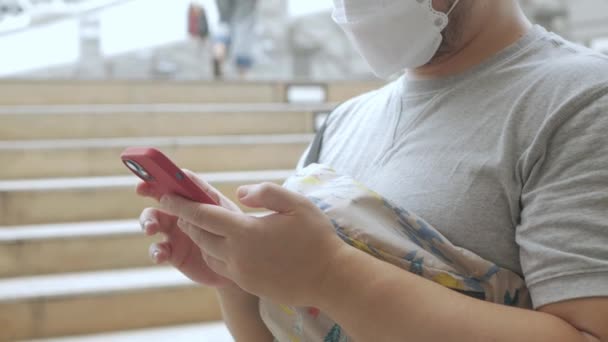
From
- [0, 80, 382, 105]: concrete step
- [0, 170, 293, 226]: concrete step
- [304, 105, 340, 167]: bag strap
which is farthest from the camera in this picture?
[0, 80, 382, 105]: concrete step

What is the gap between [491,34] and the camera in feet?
2.33

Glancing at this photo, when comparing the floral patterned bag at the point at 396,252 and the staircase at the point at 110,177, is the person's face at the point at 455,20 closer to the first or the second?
the floral patterned bag at the point at 396,252

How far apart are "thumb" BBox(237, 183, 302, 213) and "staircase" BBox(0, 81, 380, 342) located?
1.78 meters

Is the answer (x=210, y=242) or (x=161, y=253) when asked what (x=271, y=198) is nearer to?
(x=210, y=242)

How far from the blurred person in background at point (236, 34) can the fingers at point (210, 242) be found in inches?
214

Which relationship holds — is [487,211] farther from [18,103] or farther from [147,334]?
[18,103]

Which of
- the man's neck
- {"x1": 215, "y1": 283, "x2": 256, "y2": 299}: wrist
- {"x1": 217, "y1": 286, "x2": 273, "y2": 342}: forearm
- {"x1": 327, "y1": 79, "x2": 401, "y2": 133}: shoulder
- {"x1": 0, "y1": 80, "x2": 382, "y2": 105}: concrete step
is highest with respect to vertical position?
the man's neck

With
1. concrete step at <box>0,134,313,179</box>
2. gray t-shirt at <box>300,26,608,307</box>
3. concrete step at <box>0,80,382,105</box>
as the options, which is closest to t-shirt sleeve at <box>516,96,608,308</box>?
gray t-shirt at <box>300,26,608,307</box>

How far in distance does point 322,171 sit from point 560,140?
0.23 metres

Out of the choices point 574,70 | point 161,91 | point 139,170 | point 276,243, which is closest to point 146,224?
point 139,170

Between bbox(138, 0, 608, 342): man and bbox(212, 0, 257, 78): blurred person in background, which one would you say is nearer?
bbox(138, 0, 608, 342): man

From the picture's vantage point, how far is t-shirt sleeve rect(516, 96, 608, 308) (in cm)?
54

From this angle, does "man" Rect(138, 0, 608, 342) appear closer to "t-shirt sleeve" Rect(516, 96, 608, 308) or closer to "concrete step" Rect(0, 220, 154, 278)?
"t-shirt sleeve" Rect(516, 96, 608, 308)

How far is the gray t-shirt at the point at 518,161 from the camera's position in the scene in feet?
1.83
